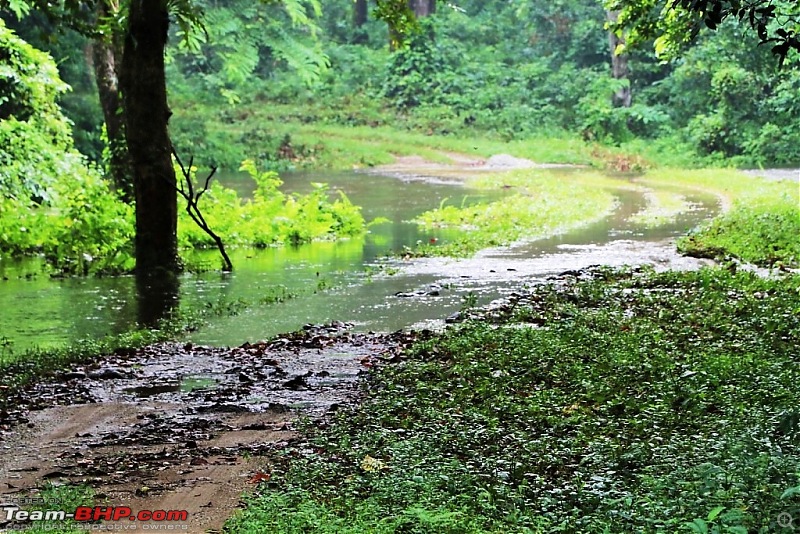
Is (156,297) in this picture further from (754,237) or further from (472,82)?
(472,82)

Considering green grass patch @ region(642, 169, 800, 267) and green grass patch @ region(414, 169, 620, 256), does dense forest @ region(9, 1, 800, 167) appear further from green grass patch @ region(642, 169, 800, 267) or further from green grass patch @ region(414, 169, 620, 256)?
green grass patch @ region(642, 169, 800, 267)

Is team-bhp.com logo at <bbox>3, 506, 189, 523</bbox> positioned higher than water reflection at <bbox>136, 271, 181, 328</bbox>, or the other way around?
team-bhp.com logo at <bbox>3, 506, 189, 523</bbox>

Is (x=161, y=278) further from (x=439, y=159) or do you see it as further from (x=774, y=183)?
(x=439, y=159)

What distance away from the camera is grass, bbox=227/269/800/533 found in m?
4.55

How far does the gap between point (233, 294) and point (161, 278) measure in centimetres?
146

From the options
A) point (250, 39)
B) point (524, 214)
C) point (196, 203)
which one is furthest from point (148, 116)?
point (250, 39)

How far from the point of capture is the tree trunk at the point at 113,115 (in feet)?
56.9

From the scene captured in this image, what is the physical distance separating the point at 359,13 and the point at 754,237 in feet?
141

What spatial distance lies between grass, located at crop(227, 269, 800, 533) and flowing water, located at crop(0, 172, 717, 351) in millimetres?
2484

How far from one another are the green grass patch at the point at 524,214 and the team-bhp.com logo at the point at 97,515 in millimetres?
10981

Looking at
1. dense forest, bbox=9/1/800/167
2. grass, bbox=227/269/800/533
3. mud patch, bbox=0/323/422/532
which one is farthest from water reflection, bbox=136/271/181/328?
dense forest, bbox=9/1/800/167

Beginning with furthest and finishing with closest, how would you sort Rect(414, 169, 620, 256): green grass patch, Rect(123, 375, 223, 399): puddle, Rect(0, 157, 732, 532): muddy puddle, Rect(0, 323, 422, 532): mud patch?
Rect(414, 169, 620, 256): green grass patch
Rect(123, 375, 223, 399): puddle
Rect(0, 157, 732, 532): muddy puddle
Rect(0, 323, 422, 532): mud patch

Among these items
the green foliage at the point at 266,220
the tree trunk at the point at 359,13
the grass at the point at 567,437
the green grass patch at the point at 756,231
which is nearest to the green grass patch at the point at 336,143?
the tree trunk at the point at 359,13

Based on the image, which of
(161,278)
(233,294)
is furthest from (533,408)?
(161,278)
